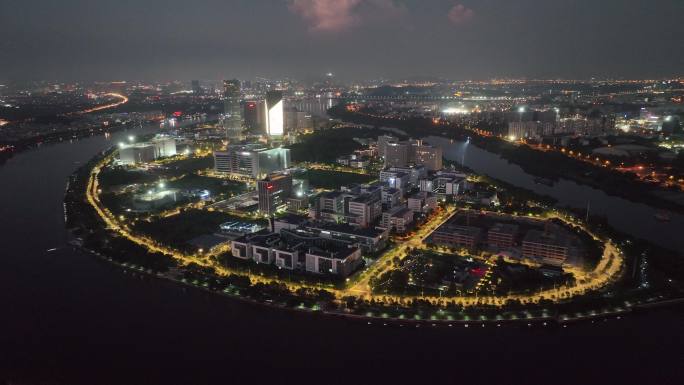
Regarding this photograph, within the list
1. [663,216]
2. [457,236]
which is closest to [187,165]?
[457,236]

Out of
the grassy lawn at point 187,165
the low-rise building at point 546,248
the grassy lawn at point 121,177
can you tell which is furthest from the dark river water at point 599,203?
the grassy lawn at point 121,177

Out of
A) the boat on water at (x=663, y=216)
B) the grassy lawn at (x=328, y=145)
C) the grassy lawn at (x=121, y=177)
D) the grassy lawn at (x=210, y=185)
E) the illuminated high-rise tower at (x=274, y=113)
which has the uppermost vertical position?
the illuminated high-rise tower at (x=274, y=113)

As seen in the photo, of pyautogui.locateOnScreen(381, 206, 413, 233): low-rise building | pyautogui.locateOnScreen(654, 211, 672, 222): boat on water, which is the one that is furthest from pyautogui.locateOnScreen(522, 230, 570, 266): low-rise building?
pyautogui.locateOnScreen(654, 211, 672, 222): boat on water

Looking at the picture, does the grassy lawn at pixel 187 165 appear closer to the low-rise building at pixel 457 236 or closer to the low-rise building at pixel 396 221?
the low-rise building at pixel 396 221

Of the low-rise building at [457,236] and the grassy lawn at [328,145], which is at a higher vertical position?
the grassy lawn at [328,145]

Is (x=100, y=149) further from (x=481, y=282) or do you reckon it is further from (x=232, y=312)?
(x=481, y=282)

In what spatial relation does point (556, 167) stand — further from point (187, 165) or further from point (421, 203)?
point (187, 165)

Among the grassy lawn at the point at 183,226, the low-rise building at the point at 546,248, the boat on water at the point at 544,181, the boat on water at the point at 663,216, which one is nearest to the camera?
the low-rise building at the point at 546,248

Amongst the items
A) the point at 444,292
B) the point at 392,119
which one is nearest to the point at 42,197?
the point at 444,292
